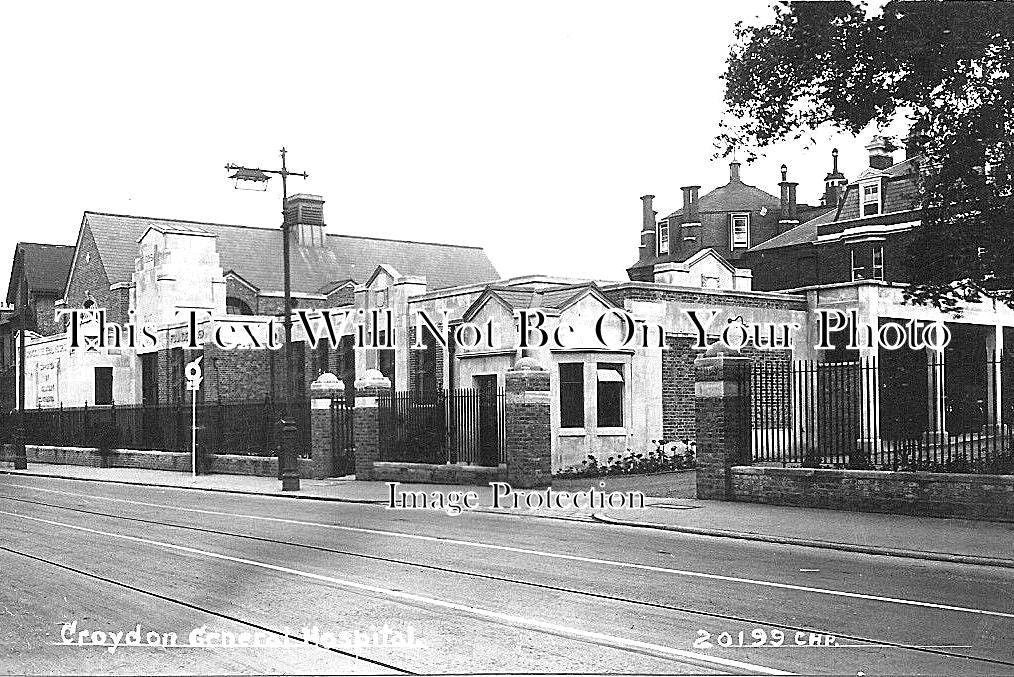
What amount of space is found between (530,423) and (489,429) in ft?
8.37

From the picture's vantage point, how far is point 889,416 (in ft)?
62.2

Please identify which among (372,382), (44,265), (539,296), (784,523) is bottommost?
(784,523)

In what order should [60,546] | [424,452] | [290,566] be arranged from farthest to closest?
1. [424,452]
2. [60,546]
3. [290,566]

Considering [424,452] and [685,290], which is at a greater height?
[685,290]

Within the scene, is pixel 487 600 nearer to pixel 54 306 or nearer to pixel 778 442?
pixel 778 442

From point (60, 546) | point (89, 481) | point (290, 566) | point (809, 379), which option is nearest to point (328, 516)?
point (60, 546)

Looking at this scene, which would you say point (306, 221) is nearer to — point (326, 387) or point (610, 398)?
point (326, 387)

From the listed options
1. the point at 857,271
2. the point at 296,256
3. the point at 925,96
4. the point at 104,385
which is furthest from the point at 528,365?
the point at 296,256

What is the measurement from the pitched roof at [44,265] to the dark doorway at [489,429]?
45.1 meters

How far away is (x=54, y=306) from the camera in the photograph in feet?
209

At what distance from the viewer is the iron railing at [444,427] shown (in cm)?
2614

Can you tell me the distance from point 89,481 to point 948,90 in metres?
26.1

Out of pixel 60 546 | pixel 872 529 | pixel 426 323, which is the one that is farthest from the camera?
pixel 426 323

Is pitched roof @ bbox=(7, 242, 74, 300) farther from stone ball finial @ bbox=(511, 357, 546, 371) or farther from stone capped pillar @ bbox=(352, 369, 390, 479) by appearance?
stone ball finial @ bbox=(511, 357, 546, 371)
